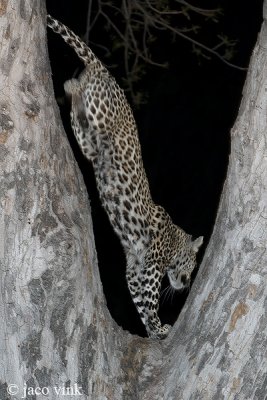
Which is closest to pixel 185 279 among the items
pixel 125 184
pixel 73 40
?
pixel 125 184

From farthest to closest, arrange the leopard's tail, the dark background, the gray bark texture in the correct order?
the dark background < the leopard's tail < the gray bark texture

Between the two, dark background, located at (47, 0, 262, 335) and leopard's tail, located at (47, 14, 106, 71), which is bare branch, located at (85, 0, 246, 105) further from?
dark background, located at (47, 0, 262, 335)

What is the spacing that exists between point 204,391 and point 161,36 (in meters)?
5.67

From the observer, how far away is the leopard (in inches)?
251

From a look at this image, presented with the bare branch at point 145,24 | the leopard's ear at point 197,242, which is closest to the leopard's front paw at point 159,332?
the leopard's ear at point 197,242

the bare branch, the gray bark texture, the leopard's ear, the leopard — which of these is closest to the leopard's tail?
the leopard

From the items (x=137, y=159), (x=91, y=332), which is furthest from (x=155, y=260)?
(x=91, y=332)

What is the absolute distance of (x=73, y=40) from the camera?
20.1ft

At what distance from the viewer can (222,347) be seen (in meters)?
3.98

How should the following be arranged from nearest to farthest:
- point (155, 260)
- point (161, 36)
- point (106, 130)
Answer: point (106, 130) < point (155, 260) < point (161, 36)

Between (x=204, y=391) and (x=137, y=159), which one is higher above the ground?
(x=137, y=159)

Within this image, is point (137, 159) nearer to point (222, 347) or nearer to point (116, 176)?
point (116, 176)

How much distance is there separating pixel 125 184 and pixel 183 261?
131 cm

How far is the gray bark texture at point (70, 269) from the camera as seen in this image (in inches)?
156
